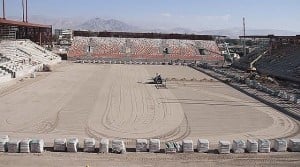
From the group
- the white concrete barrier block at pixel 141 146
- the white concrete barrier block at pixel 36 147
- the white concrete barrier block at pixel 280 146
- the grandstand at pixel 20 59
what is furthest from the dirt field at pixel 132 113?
the grandstand at pixel 20 59

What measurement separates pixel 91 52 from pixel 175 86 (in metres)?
37.7

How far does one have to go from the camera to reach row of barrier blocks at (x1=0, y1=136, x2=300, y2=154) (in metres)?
16.5

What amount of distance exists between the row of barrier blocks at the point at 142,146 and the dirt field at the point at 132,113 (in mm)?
614

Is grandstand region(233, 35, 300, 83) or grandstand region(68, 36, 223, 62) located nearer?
grandstand region(233, 35, 300, 83)

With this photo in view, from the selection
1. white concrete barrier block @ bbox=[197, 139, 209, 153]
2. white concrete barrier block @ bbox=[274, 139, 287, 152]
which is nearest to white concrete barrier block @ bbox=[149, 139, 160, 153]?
white concrete barrier block @ bbox=[197, 139, 209, 153]

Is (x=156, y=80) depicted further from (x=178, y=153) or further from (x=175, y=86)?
(x=178, y=153)

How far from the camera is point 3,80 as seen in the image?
118 ft

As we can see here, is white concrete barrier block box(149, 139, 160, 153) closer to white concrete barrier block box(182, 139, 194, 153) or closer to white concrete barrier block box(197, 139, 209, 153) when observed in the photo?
white concrete barrier block box(182, 139, 194, 153)

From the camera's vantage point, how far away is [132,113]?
81.0 feet

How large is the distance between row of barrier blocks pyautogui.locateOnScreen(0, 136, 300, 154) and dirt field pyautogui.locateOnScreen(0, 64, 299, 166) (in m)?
0.61

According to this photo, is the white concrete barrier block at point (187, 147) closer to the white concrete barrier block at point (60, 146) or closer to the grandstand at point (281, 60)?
the white concrete barrier block at point (60, 146)

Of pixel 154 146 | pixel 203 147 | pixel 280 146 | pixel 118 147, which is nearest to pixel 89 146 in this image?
pixel 118 147

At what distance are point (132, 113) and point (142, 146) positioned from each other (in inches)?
A: 304

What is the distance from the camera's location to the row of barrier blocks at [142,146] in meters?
16.5
